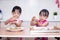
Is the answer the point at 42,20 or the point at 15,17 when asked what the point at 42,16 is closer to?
the point at 42,20

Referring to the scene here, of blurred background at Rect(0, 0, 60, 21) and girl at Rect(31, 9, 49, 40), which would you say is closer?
girl at Rect(31, 9, 49, 40)

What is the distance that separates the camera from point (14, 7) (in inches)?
87.3

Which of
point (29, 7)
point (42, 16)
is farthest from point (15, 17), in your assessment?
point (42, 16)

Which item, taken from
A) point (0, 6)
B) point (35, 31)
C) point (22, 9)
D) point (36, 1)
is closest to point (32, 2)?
point (36, 1)

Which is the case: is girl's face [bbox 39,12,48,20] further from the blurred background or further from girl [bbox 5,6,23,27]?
girl [bbox 5,6,23,27]

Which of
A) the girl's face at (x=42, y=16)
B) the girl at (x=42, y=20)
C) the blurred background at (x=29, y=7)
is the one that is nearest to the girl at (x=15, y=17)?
the blurred background at (x=29, y=7)

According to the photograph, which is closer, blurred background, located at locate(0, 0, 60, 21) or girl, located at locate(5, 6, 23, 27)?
girl, located at locate(5, 6, 23, 27)

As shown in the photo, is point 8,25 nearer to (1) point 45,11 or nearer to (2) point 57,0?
(1) point 45,11

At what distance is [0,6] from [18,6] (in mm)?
304

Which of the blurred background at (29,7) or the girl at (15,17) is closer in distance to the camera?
the girl at (15,17)

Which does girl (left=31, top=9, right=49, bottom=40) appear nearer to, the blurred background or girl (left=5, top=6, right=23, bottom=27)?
the blurred background

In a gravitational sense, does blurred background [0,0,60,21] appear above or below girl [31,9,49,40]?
above

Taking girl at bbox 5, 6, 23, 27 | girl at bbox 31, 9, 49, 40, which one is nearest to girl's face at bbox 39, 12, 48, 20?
girl at bbox 31, 9, 49, 40

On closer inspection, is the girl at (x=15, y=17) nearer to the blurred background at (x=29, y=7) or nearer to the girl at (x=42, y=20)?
the blurred background at (x=29, y=7)
